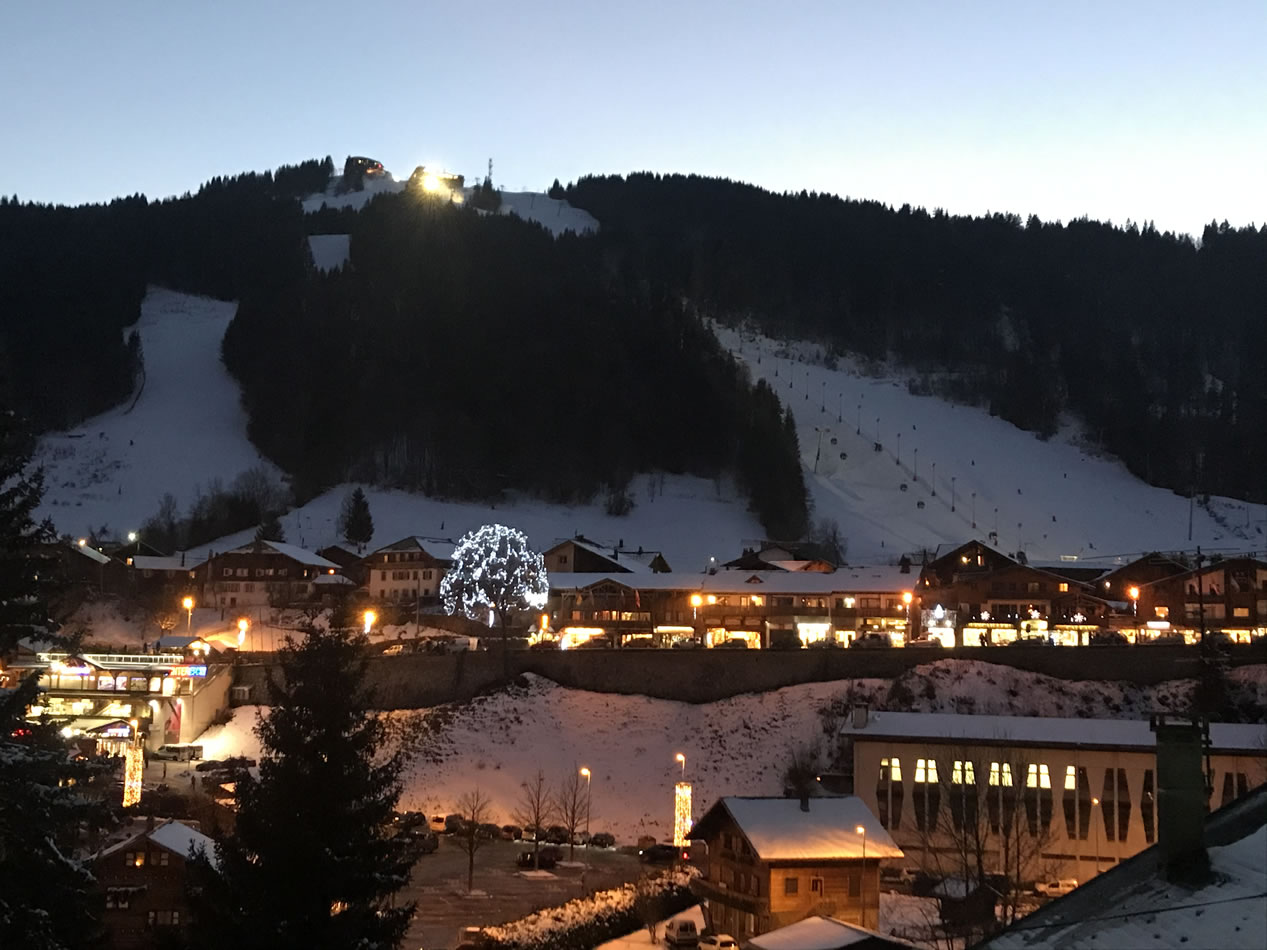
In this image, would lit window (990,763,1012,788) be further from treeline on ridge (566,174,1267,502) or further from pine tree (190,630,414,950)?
treeline on ridge (566,174,1267,502)

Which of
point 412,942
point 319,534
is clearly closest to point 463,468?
point 319,534

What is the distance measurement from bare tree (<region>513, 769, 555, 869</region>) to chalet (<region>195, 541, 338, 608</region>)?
28661 millimetres

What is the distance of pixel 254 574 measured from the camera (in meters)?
62.8

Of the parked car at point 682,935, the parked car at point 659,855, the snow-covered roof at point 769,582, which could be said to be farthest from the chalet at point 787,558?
the parked car at point 682,935

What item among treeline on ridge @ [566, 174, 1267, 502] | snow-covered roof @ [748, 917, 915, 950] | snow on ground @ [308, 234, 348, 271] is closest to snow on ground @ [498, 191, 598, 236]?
treeline on ridge @ [566, 174, 1267, 502]

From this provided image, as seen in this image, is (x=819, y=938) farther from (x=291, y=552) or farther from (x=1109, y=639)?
(x=291, y=552)

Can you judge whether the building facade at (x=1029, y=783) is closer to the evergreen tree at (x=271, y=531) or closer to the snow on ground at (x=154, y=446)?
the evergreen tree at (x=271, y=531)

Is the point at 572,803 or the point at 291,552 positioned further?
the point at 291,552

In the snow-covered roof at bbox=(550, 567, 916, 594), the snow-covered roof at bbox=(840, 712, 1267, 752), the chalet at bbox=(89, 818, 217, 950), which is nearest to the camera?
the chalet at bbox=(89, 818, 217, 950)

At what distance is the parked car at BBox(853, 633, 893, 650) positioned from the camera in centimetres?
4184

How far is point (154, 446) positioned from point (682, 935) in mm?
76884

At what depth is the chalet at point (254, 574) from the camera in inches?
2448

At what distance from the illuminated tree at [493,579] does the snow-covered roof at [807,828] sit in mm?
26819

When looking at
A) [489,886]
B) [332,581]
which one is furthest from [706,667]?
[332,581]
